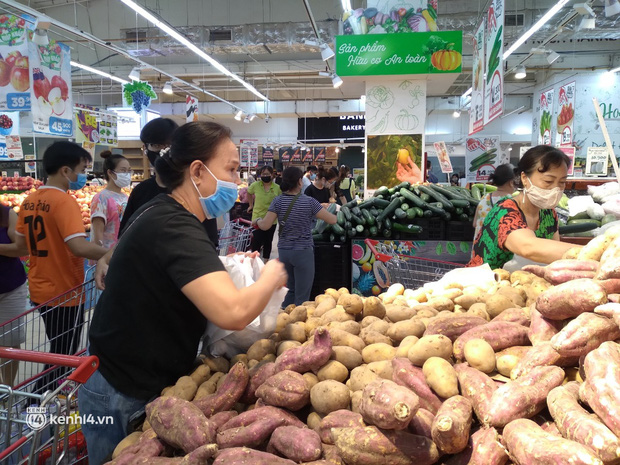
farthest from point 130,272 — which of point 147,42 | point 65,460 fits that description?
point 147,42

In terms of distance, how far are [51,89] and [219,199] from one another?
798cm

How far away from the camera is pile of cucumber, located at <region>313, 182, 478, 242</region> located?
532 centimetres

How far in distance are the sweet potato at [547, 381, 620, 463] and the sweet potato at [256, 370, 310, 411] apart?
63 cm

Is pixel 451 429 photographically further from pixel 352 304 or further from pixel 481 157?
pixel 481 157

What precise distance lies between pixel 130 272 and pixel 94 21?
17598 mm

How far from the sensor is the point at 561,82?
16.9 metres

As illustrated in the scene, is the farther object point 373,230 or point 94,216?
point 373,230

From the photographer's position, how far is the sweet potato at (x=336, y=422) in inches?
47.6

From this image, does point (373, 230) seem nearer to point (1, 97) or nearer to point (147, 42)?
point (1, 97)

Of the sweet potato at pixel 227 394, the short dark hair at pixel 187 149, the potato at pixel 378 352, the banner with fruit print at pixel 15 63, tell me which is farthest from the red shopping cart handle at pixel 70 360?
the banner with fruit print at pixel 15 63

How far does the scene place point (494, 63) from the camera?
635cm

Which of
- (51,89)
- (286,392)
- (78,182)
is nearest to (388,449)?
(286,392)

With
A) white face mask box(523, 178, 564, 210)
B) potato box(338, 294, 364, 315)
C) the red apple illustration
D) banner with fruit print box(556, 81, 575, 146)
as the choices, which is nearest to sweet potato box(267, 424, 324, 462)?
potato box(338, 294, 364, 315)

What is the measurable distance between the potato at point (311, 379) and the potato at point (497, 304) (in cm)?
66
